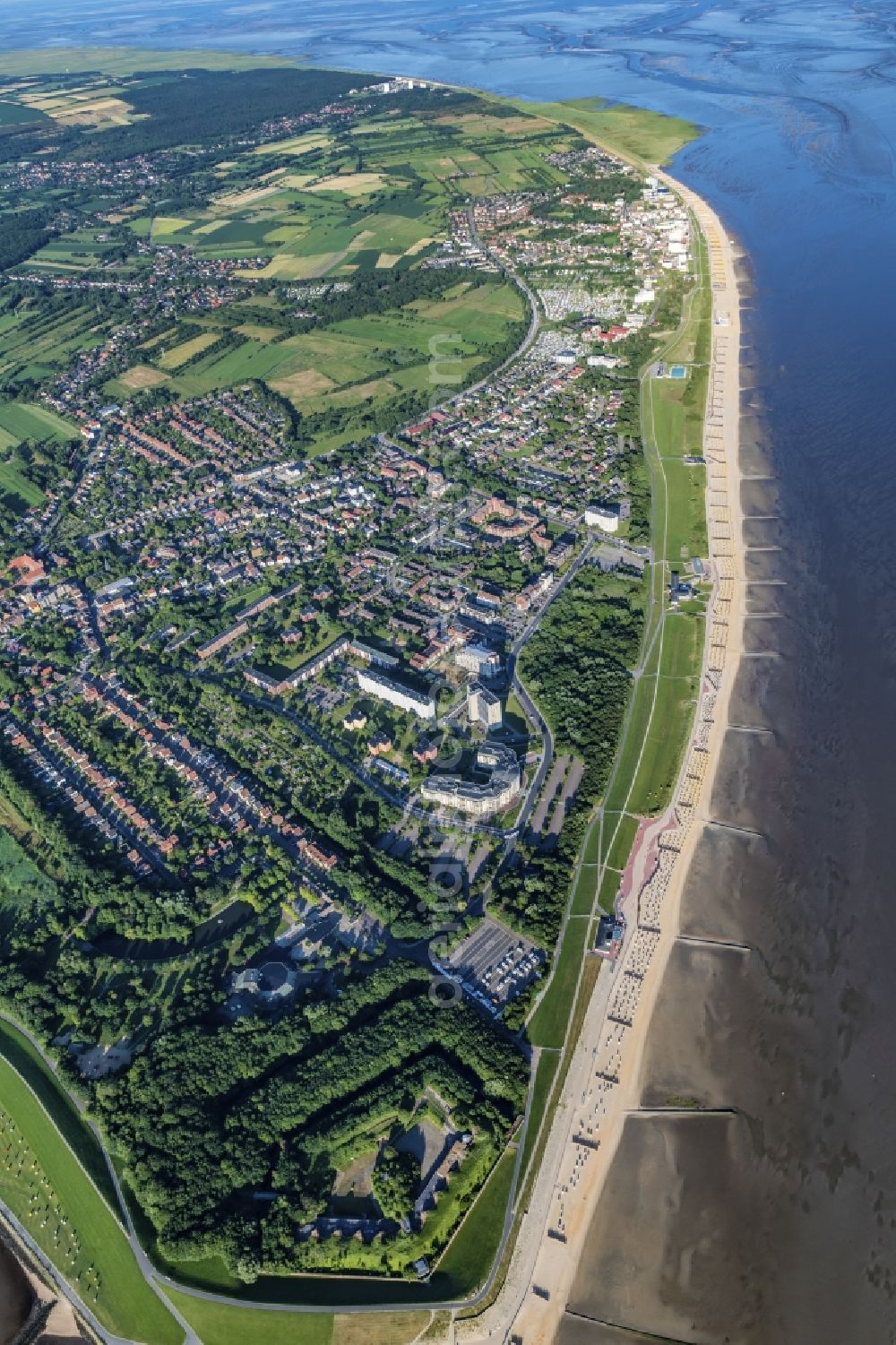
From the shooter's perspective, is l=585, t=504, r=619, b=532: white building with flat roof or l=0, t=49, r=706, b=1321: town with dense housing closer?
l=0, t=49, r=706, b=1321: town with dense housing

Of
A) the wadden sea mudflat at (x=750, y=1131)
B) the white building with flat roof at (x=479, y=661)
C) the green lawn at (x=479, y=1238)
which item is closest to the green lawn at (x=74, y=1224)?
the green lawn at (x=479, y=1238)

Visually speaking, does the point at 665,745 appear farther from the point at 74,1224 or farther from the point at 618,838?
the point at 74,1224

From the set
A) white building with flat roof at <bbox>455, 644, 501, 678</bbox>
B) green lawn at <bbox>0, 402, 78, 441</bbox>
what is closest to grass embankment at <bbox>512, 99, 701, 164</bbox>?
green lawn at <bbox>0, 402, 78, 441</bbox>

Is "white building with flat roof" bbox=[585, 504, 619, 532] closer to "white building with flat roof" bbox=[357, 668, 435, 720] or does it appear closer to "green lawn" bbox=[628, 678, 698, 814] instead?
"green lawn" bbox=[628, 678, 698, 814]

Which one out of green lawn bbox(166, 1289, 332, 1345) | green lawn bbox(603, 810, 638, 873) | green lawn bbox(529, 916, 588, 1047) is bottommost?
green lawn bbox(166, 1289, 332, 1345)

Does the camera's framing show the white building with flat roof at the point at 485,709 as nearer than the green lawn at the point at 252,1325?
No

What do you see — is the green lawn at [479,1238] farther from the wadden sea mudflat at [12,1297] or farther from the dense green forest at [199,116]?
the dense green forest at [199,116]
